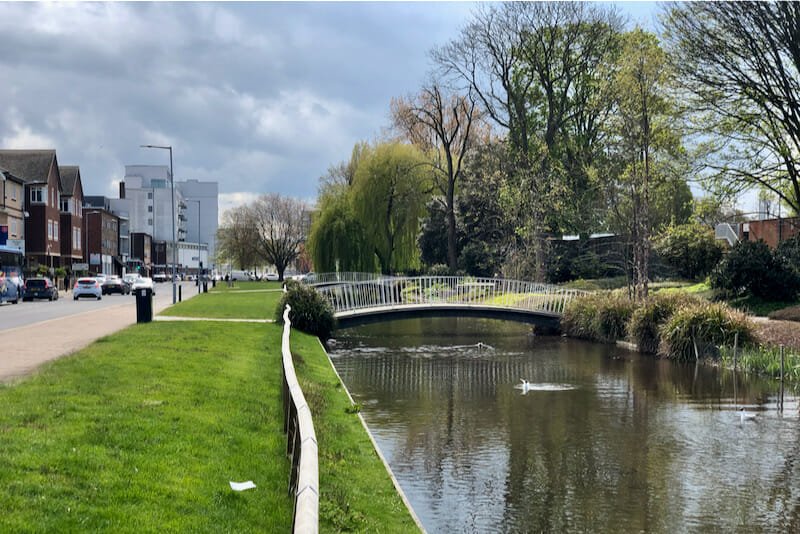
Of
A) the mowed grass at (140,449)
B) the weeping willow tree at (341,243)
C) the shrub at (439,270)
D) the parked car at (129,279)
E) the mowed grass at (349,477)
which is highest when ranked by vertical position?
the weeping willow tree at (341,243)

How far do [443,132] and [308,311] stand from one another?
2477 centimetres

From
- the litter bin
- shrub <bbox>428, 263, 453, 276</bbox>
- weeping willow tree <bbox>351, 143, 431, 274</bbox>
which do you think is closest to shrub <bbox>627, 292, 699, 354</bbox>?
the litter bin

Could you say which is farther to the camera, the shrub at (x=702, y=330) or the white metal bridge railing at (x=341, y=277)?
the white metal bridge railing at (x=341, y=277)

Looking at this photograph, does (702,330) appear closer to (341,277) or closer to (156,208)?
(341,277)

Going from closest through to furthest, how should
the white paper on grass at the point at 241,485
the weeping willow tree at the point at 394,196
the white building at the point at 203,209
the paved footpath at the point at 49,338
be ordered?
the white paper on grass at the point at 241,485
the paved footpath at the point at 49,338
the weeping willow tree at the point at 394,196
the white building at the point at 203,209

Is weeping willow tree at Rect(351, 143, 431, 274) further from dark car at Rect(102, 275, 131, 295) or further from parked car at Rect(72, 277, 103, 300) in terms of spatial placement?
dark car at Rect(102, 275, 131, 295)

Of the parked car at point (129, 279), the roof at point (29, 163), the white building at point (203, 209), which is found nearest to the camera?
the parked car at point (129, 279)

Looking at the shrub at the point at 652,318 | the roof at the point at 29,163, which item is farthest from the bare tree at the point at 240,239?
the shrub at the point at 652,318

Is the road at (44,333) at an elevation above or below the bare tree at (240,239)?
below

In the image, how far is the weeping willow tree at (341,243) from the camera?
2226 inches

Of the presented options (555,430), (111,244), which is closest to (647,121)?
(555,430)

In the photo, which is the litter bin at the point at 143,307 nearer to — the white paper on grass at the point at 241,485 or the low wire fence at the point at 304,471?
the low wire fence at the point at 304,471

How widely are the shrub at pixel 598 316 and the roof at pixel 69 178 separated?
206 feet

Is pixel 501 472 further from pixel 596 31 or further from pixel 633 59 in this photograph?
pixel 596 31
